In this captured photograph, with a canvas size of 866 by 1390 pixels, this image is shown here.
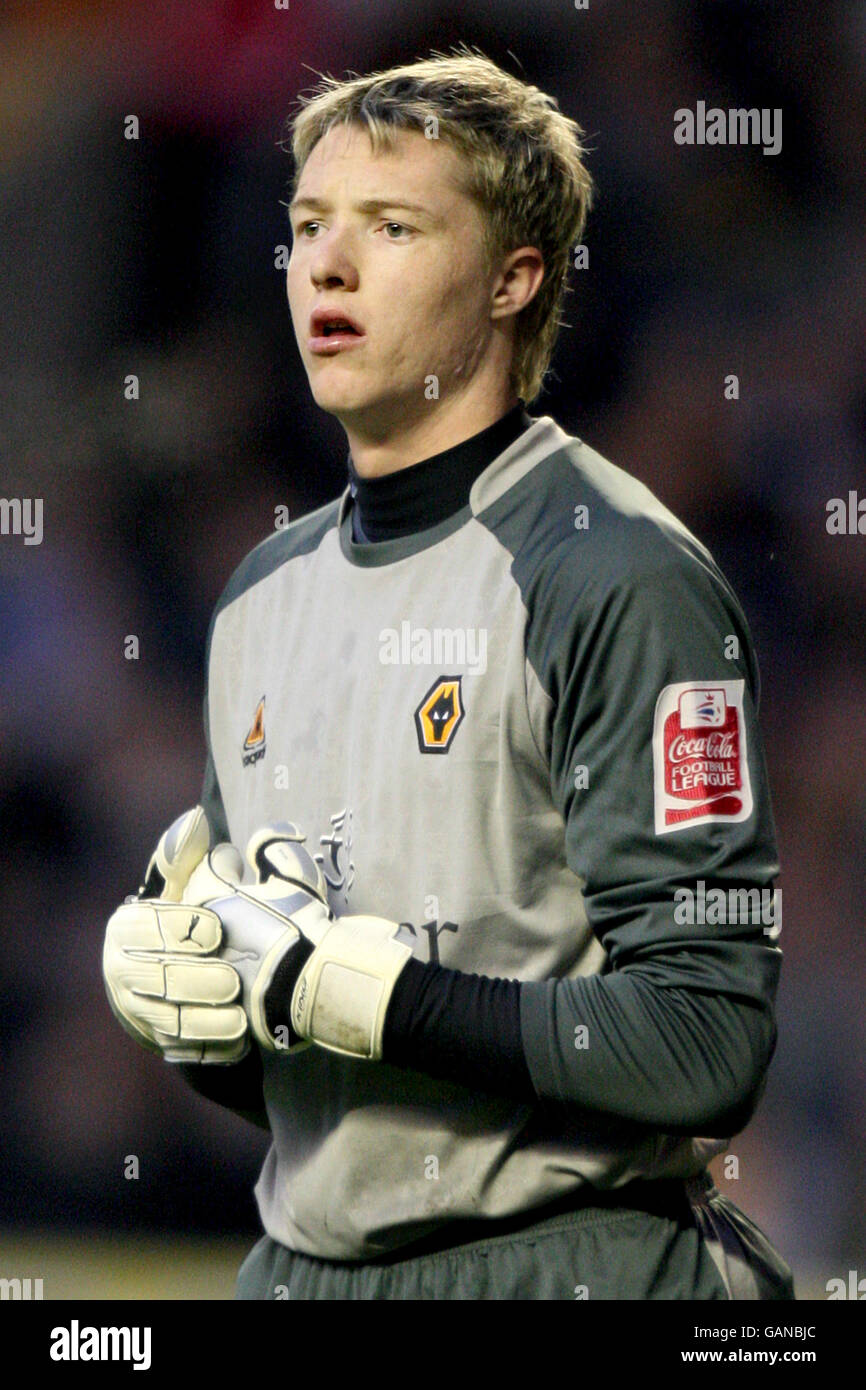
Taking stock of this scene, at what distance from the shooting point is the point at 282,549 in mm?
1724

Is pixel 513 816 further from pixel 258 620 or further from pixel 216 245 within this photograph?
pixel 216 245

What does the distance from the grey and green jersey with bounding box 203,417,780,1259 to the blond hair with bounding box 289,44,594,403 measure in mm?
155

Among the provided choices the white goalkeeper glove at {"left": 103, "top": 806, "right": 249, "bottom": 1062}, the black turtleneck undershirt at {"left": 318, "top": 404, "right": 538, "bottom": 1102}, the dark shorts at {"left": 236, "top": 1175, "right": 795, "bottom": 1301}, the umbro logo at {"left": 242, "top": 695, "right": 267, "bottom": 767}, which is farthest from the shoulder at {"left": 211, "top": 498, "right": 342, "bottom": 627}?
the dark shorts at {"left": 236, "top": 1175, "right": 795, "bottom": 1301}

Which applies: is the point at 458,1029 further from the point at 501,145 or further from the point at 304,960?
the point at 501,145

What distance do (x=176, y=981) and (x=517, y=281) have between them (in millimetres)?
684

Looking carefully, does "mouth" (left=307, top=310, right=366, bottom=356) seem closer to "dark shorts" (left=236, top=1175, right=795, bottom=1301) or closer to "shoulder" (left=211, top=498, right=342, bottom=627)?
"shoulder" (left=211, top=498, right=342, bottom=627)

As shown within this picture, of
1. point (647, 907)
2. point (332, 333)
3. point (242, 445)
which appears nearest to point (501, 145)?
point (332, 333)

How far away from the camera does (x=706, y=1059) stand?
130 centimetres

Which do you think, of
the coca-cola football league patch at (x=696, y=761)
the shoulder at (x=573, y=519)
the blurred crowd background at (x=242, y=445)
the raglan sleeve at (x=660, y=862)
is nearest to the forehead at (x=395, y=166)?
the shoulder at (x=573, y=519)

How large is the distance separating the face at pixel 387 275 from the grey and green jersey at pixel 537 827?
112 millimetres

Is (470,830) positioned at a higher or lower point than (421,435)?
lower

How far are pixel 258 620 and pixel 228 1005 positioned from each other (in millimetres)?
412
